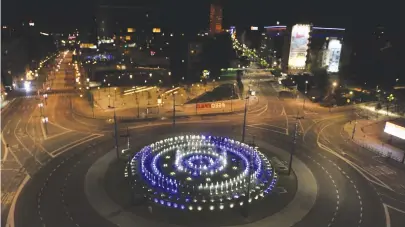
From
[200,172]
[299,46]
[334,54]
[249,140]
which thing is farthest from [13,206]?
[334,54]

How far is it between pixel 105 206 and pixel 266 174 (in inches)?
1013

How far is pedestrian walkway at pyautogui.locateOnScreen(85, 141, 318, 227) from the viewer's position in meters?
42.0

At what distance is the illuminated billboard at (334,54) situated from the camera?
140000 mm

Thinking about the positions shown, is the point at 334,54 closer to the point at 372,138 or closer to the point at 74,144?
the point at 372,138

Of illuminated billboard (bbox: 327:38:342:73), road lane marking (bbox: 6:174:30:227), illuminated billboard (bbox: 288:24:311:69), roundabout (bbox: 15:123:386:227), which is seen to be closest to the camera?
road lane marking (bbox: 6:174:30:227)

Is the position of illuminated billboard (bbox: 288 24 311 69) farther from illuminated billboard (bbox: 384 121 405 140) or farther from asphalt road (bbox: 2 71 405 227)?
illuminated billboard (bbox: 384 121 405 140)

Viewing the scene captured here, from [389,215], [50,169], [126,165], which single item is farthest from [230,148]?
[50,169]

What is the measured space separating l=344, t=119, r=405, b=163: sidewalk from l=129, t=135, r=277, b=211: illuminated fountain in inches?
983

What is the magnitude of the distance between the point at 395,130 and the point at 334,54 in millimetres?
81241

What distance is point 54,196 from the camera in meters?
46.7

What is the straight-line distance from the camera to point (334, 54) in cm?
14062

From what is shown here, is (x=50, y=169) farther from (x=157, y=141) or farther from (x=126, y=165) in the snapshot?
(x=157, y=141)

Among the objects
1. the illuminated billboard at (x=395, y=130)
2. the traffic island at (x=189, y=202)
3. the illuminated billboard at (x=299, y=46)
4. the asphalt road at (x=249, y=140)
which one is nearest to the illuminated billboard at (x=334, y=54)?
the illuminated billboard at (x=299, y=46)

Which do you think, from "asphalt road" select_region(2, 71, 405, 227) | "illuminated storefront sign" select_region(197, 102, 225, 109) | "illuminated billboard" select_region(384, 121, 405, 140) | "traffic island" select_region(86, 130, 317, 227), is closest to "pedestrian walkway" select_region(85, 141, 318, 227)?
"traffic island" select_region(86, 130, 317, 227)
